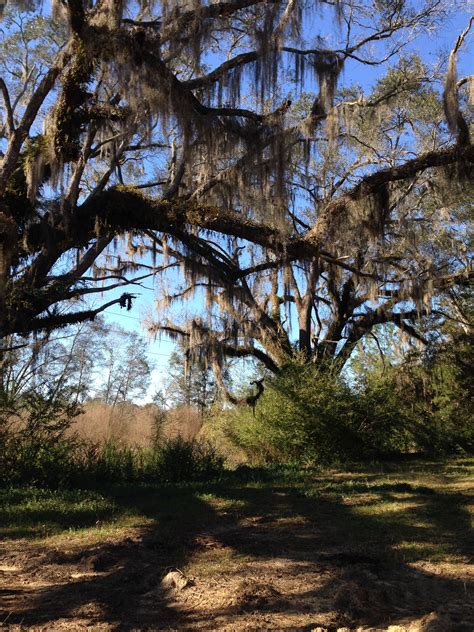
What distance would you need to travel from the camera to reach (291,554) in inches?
188

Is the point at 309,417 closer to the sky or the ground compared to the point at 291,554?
closer to the sky

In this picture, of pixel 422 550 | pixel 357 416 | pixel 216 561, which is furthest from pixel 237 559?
pixel 357 416

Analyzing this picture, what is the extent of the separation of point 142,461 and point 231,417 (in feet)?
16.5

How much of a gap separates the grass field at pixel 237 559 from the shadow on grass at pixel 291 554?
0.5 inches

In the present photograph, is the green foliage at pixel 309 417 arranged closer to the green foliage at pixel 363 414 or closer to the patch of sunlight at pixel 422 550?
the green foliage at pixel 363 414

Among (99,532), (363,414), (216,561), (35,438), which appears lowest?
(216,561)

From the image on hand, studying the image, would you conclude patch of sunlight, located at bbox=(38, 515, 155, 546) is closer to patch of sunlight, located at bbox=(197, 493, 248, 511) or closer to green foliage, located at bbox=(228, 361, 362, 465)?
patch of sunlight, located at bbox=(197, 493, 248, 511)

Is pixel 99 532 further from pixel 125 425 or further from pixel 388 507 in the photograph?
pixel 125 425

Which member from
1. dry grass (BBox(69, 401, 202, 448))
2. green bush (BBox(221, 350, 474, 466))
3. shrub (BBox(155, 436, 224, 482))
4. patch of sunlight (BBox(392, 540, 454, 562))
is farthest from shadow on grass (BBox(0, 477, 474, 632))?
green bush (BBox(221, 350, 474, 466))

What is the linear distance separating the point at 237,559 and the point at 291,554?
1.65 ft

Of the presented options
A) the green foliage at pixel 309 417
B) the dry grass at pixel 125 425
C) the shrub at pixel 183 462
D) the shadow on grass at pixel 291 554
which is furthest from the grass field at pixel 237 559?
the green foliage at pixel 309 417

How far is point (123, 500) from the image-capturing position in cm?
755

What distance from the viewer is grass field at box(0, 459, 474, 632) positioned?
3.31 metres

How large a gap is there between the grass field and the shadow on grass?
0.01 meters
